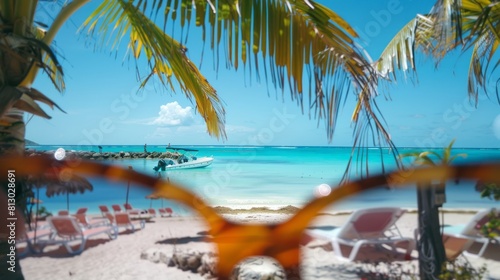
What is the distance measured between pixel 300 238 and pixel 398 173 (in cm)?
14

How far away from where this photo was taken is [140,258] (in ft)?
1.33

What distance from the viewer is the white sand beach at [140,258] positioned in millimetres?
395

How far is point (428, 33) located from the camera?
2635 mm

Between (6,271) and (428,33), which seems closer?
(6,271)

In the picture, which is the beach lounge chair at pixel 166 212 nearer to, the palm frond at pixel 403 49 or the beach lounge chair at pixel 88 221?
the beach lounge chair at pixel 88 221

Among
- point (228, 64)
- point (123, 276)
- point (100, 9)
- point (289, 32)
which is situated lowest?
point (123, 276)

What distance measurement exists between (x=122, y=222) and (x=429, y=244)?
320 mm

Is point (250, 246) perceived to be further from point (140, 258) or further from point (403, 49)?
point (403, 49)

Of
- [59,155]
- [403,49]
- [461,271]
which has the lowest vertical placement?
[461,271]

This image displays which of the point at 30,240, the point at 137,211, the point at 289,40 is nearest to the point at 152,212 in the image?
the point at 137,211

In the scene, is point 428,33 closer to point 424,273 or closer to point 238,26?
point 238,26

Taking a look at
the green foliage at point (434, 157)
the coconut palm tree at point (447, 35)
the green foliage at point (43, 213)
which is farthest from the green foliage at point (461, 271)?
the coconut palm tree at point (447, 35)

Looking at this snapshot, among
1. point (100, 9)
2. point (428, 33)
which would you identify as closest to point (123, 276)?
point (100, 9)

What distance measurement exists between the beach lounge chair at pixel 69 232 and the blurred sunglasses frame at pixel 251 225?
0.16 feet
